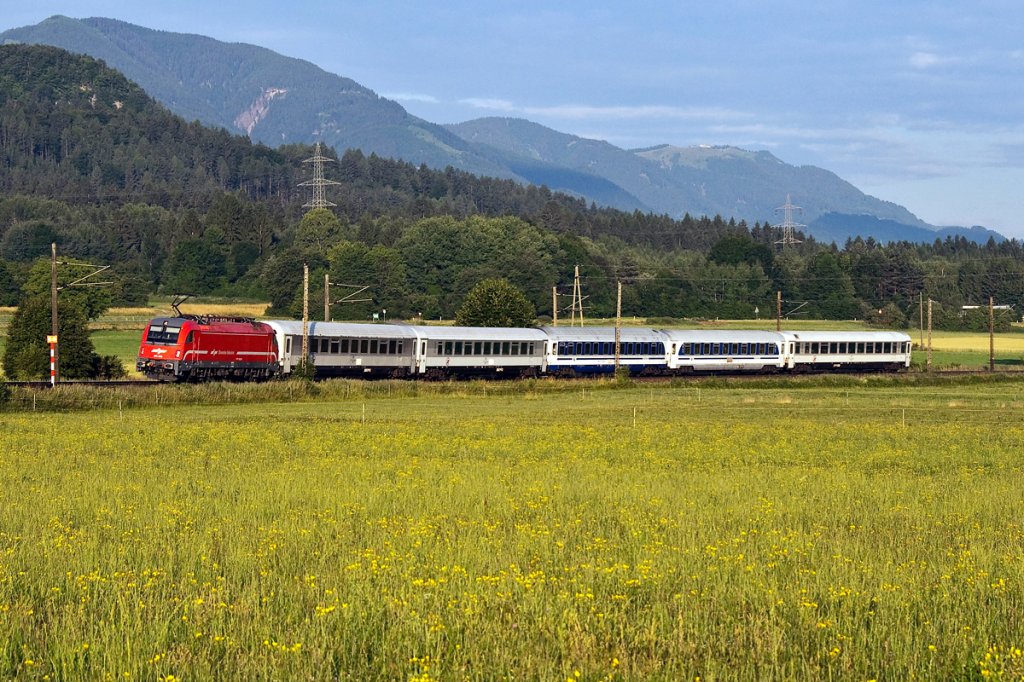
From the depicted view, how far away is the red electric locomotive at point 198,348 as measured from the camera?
2438 inches

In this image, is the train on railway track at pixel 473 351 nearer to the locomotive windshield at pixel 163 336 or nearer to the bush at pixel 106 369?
the locomotive windshield at pixel 163 336

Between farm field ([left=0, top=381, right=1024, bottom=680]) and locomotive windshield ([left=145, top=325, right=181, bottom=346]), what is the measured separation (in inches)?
1037

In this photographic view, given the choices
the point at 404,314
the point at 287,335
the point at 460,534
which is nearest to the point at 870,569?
the point at 460,534

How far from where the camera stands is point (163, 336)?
62469 mm

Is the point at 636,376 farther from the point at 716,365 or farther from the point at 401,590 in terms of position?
the point at 401,590

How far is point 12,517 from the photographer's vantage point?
1992 centimetres

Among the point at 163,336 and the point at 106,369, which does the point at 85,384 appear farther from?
the point at 106,369

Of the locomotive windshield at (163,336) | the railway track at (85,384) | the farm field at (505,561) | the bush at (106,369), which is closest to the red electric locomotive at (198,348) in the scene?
the locomotive windshield at (163,336)

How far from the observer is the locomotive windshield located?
62094 mm

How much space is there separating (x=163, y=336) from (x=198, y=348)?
203 centimetres

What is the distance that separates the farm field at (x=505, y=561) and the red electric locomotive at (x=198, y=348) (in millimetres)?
26051

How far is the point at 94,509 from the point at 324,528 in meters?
4.80

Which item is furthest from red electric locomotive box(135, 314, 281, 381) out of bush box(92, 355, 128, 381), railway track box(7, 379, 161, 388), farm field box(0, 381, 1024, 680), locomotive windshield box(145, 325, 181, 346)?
farm field box(0, 381, 1024, 680)

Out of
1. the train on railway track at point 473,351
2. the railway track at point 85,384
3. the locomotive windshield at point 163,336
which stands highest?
the locomotive windshield at point 163,336
